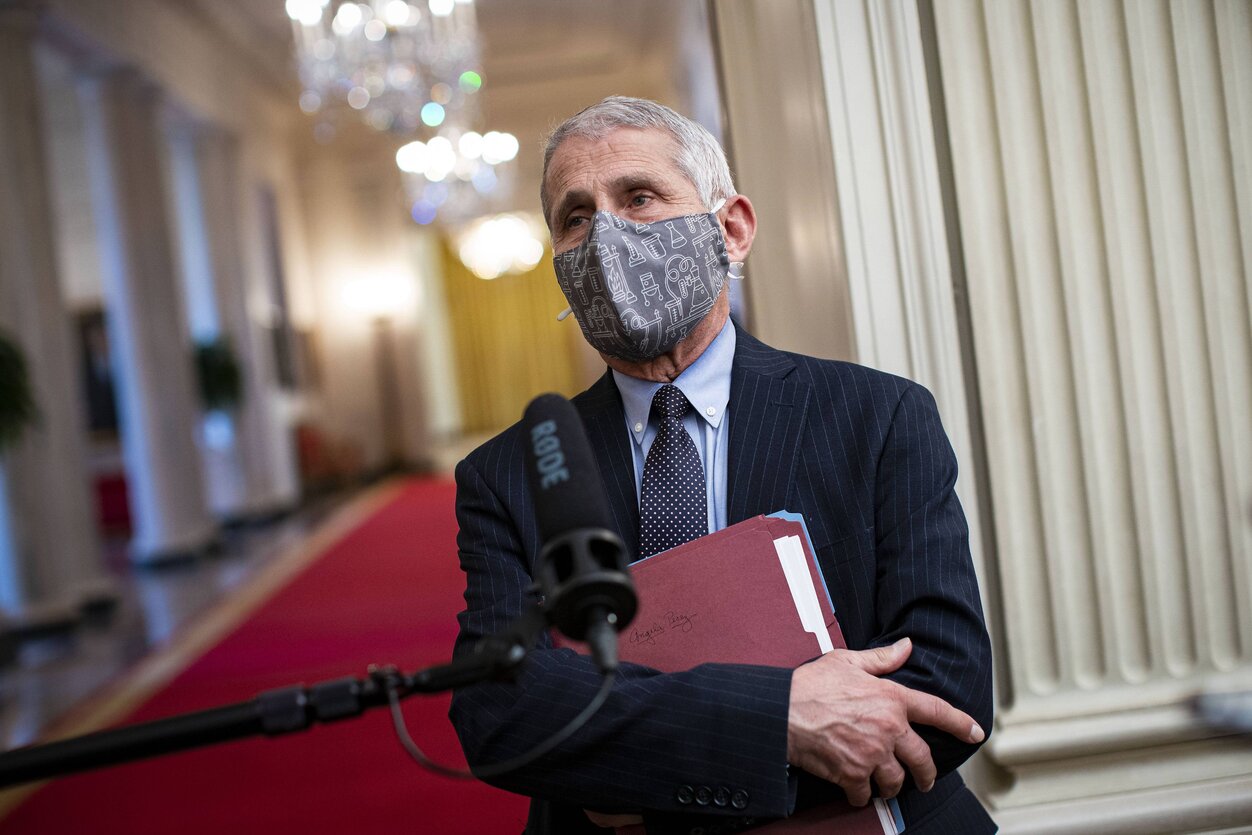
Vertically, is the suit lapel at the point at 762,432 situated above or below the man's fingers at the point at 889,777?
above

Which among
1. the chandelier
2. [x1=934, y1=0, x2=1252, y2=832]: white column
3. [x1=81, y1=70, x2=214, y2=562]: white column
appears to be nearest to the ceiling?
the chandelier

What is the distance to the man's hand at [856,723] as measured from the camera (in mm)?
1275

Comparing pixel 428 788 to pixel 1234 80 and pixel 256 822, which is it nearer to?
pixel 256 822

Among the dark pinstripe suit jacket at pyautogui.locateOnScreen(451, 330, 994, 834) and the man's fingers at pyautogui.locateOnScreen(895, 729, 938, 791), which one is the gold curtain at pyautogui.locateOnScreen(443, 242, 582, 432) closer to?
the dark pinstripe suit jacket at pyautogui.locateOnScreen(451, 330, 994, 834)

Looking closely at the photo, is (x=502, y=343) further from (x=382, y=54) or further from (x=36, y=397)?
(x=36, y=397)

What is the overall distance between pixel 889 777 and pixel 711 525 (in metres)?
0.42

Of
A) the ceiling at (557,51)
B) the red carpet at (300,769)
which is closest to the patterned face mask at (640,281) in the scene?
the red carpet at (300,769)

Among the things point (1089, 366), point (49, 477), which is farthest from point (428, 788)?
point (49, 477)

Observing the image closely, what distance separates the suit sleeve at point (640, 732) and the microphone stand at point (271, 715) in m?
0.45

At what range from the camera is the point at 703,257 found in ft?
5.19

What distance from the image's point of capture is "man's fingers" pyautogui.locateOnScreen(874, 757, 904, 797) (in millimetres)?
1299

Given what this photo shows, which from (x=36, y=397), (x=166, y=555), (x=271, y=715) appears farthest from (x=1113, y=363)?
(x=166, y=555)

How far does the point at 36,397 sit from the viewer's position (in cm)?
833

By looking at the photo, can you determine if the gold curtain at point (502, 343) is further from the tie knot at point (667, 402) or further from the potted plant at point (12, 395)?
the tie knot at point (667, 402)
